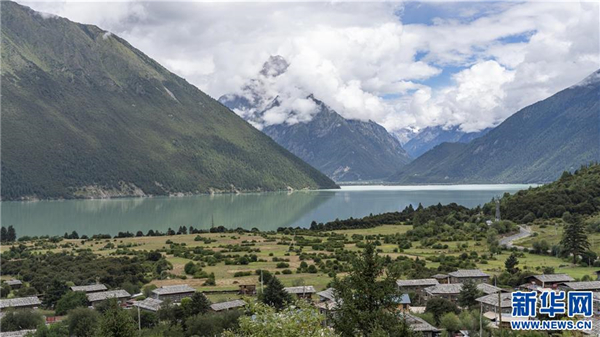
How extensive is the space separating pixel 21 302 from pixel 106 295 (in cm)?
543

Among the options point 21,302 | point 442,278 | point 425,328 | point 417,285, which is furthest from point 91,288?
point 442,278

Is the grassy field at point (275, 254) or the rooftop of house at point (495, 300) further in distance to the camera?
the grassy field at point (275, 254)

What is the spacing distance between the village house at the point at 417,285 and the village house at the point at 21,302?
25.1 metres

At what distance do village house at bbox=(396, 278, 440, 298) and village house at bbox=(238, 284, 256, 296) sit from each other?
36.7ft

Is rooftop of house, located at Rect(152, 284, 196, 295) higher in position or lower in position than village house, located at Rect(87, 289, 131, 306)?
higher

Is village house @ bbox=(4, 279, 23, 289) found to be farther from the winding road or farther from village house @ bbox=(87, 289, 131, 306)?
the winding road

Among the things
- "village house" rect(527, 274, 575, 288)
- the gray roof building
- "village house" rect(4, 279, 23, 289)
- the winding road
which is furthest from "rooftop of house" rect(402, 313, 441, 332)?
the winding road

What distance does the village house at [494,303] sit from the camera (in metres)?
35.2

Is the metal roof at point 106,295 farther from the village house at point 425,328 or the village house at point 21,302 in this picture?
the village house at point 425,328

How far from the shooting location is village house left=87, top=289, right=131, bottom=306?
40844 mm

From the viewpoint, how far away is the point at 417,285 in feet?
142

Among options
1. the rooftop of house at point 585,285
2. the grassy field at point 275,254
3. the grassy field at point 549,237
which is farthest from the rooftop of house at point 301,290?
the grassy field at point 549,237

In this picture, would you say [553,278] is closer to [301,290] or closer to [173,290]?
[301,290]

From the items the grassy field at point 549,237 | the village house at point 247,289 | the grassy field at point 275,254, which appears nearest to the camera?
the village house at point 247,289
